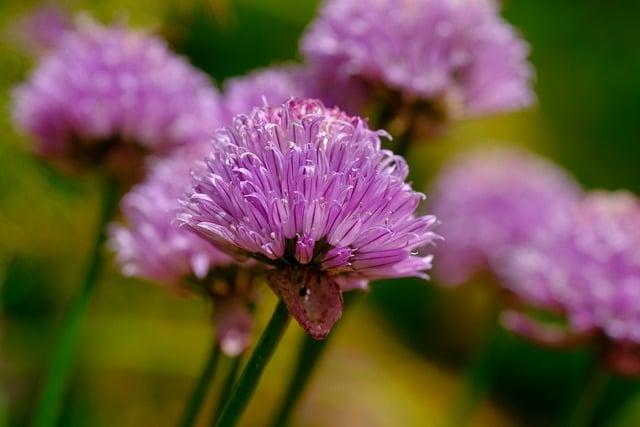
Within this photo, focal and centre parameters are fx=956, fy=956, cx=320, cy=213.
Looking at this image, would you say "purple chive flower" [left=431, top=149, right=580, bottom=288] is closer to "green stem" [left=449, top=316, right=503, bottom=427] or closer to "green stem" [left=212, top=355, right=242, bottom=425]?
"green stem" [left=449, top=316, right=503, bottom=427]

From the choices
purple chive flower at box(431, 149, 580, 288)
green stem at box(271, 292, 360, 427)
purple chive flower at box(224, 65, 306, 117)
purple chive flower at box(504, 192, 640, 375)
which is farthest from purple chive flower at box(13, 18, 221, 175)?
purple chive flower at box(431, 149, 580, 288)

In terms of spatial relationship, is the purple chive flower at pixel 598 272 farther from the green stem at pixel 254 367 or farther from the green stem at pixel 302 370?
the green stem at pixel 254 367

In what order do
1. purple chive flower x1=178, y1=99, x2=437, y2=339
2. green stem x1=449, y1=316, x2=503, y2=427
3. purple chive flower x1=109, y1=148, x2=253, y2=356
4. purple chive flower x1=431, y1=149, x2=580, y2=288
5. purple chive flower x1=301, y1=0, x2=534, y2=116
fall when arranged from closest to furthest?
1. purple chive flower x1=178, y1=99, x2=437, y2=339
2. purple chive flower x1=109, y1=148, x2=253, y2=356
3. purple chive flower x1=301, y1=0, x2=534, y2=116
4. green stem x1=449, y1=316, x2=503, y2=427
5. purple chive flower x1=431, y1=149, x2=580, y2=288

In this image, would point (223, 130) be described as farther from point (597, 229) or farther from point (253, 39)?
point (253, 39)

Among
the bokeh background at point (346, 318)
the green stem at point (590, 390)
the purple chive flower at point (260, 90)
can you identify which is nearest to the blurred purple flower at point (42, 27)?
the bokeh background at point (346, 318)

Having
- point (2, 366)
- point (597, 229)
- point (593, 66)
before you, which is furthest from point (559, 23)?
point (597, 229)
